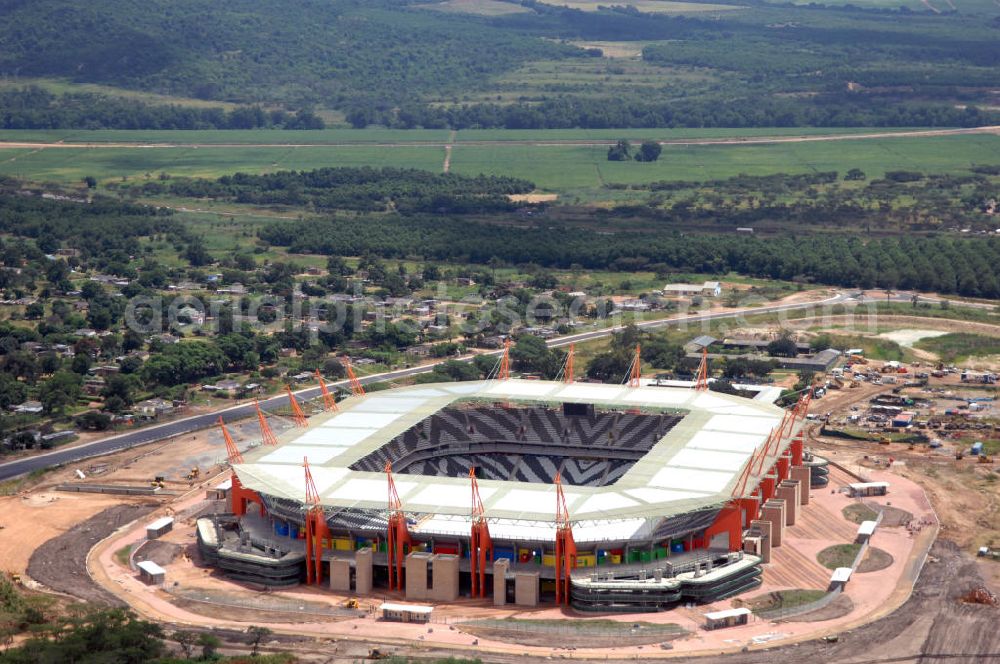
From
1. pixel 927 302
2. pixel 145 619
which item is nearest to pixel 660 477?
pixel 145 619

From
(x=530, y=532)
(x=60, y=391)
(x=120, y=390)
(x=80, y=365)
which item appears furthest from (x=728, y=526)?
(x=80, y=365)

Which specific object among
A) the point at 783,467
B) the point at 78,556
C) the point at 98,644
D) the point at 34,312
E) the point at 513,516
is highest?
the point at 513,516

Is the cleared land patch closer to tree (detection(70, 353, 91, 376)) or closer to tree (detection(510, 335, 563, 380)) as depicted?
tree (detection(510, 335, 563, 380))

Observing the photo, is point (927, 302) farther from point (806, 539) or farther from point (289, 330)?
point (806, 539)

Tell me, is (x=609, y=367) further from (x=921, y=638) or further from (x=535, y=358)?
(x=921, y=638)

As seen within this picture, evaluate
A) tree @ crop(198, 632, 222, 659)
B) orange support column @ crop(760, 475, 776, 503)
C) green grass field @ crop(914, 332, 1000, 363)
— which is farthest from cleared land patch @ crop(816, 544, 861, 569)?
green grass field @ crop(914, 332, 1000, 363)
